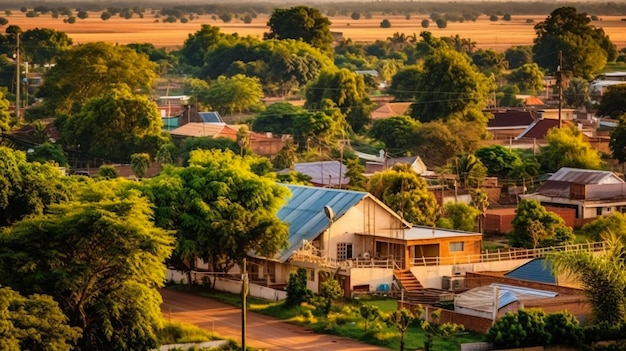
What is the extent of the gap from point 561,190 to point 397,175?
548 centimetres

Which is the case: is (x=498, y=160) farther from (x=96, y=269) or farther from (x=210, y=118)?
(x=96, y=269)

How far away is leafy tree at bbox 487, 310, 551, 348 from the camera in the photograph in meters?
31.0

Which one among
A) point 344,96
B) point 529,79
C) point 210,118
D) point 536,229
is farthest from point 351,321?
point 529,79

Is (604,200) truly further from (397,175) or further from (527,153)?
(527,153)

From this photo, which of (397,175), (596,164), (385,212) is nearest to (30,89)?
(596,164)

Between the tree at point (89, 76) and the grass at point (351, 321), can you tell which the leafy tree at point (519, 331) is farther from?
the tree at point (89, 76)

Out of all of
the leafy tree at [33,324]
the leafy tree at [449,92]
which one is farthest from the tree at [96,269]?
the leafy tree at [449,92]

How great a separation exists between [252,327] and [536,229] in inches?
438

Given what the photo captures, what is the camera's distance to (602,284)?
3278cm

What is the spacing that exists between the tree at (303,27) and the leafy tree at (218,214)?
7238cm

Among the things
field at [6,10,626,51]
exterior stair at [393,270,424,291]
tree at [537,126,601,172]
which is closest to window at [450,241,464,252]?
exterior stair at [393,270,424,291]

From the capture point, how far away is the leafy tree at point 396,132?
63875 mm

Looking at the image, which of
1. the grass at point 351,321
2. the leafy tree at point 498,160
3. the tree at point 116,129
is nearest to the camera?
the grass at point 351,321

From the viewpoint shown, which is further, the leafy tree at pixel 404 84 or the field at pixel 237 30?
the field at pixel 237 30
